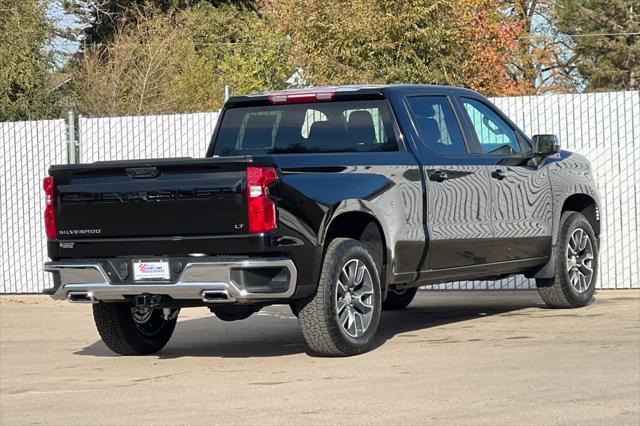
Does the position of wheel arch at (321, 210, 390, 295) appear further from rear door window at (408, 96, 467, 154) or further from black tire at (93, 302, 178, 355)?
black tire at (93, 302, 178, 355)

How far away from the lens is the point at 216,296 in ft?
34.2

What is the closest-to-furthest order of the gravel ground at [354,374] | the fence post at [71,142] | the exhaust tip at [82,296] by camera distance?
the gravel ground at [354,374]
the exhaust tip at [82,296]
the fence post at [71,142]

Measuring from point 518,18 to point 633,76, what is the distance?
6973mm

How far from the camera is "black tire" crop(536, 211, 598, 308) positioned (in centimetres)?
1358

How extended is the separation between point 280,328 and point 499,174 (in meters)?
2.48

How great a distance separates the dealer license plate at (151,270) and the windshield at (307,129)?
191cm

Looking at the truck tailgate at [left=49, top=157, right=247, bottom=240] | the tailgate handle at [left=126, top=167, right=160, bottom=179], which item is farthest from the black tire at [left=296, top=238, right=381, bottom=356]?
the tailgate handle at [left=126, top=167, right=160, bottom=179]

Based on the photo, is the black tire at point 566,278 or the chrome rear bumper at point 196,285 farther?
the black tire at point 566,278

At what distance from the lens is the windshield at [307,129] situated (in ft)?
39.0

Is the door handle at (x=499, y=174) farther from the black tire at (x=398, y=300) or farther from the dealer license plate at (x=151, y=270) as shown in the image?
the dealer license plate at (x=151, y=270)

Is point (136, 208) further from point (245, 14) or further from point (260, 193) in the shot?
point (245, 14)

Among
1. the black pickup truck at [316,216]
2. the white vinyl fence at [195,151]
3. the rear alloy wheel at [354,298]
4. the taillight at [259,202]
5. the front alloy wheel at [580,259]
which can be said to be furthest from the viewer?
the white vinyl fence at [195,151]

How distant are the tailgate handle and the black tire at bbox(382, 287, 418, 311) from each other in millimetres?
4436

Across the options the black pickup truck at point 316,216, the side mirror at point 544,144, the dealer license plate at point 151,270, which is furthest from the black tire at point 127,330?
the side mirror at point 544,144
